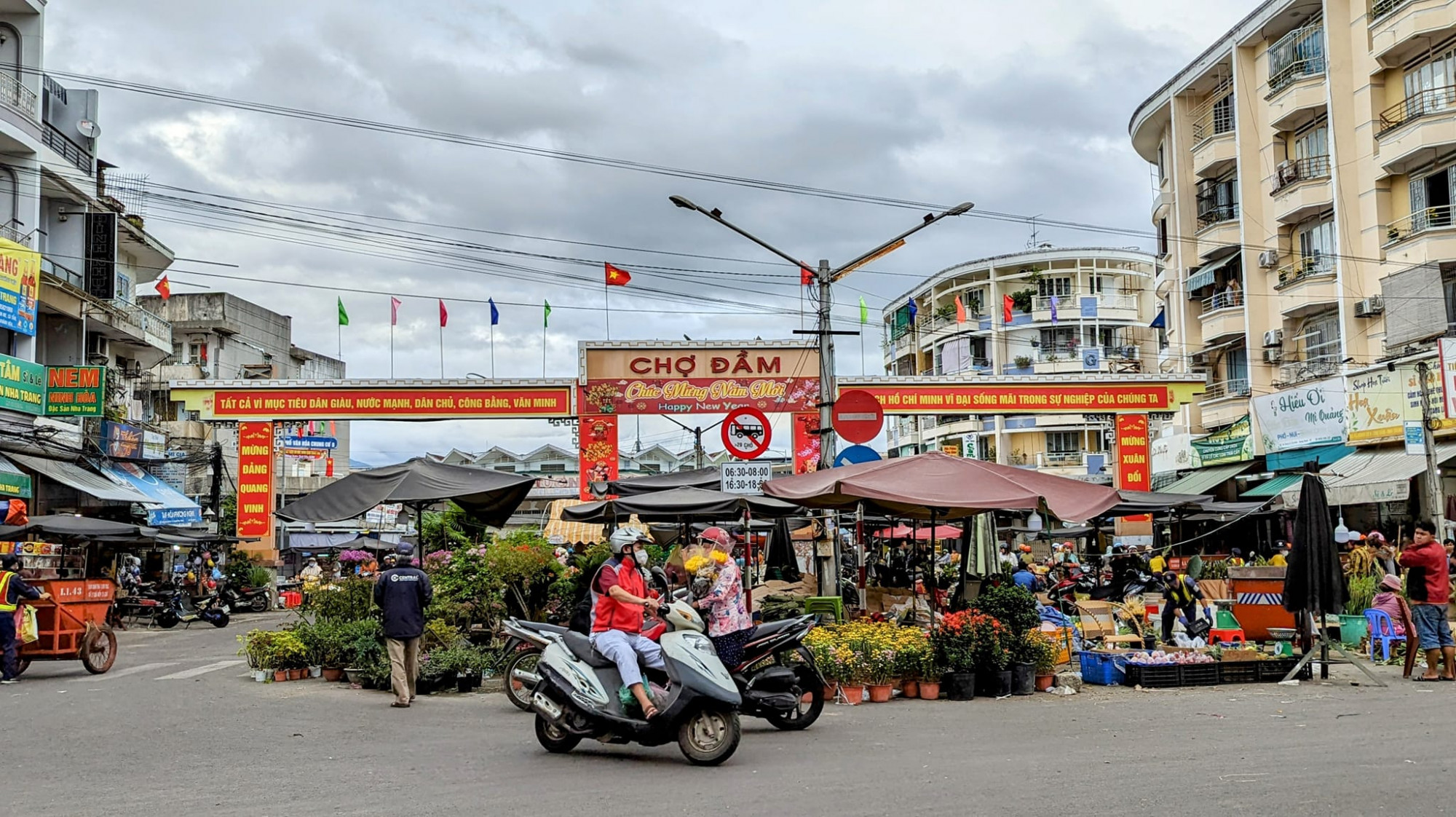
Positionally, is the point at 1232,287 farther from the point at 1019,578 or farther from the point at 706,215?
the point at 706,215

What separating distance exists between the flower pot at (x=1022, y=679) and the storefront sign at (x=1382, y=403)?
17.1m

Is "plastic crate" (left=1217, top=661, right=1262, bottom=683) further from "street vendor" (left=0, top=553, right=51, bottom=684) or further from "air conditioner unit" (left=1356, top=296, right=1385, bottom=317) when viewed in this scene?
"air conditioner unit" (left=1356, top=296, right=1385, bottom=317)

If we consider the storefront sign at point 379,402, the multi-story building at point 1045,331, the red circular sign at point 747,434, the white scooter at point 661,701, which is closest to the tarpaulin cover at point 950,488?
the red circular sign at point 747,434

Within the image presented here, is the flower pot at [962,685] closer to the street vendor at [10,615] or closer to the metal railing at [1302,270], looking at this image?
the street vendor at [10,615]

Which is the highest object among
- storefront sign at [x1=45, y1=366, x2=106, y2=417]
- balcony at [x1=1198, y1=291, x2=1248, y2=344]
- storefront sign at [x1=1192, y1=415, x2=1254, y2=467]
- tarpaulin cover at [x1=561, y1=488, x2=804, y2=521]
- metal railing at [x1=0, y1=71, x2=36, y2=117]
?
metal railing at [x1=0, y1=71, x2=36, y2=117]

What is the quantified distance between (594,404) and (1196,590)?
18574 mm

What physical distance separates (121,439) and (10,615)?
1885 cm

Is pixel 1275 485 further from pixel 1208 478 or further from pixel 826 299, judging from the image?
pixel 826 299

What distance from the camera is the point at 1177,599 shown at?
1702 centimetres

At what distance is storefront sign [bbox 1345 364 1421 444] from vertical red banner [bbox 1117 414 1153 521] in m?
5.83

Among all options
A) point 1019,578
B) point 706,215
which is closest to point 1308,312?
point 1019,578

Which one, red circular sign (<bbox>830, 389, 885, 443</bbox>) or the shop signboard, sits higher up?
the shop signboard

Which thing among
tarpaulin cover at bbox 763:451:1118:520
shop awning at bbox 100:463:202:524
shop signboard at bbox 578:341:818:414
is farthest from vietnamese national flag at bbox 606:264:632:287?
tarpaulin cover at bbox 763:451:1118:520

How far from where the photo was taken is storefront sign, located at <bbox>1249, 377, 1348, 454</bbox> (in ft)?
98.9
